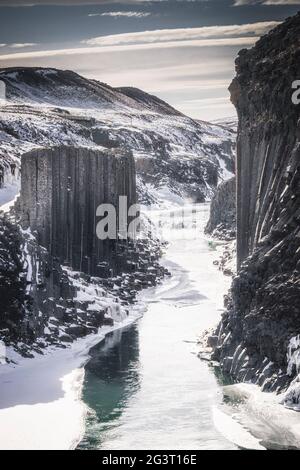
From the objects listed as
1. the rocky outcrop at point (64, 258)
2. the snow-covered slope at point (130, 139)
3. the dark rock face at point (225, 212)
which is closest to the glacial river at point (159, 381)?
the rocky outcrop at point (64, 258)

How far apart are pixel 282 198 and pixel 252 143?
9.02m

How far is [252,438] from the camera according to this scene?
3844 centimetres

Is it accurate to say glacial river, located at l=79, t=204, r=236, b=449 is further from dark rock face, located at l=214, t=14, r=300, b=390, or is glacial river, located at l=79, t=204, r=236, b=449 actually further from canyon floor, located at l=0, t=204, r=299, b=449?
dark rock face, located at l=214, t=14, r=300, b=390

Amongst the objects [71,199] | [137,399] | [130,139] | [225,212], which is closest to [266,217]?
[137,399]

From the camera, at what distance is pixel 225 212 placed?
114 m

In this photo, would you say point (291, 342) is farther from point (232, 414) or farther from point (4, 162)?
point (4, 162)

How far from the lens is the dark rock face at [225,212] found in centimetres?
11125

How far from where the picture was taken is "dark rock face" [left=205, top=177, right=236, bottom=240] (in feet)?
365

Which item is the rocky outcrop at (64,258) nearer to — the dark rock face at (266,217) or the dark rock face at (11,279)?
the dark rock face at (11,279)

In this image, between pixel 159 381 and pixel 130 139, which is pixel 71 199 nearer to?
pixel 159 381

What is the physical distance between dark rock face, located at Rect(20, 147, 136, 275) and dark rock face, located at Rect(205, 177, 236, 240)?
105 feet

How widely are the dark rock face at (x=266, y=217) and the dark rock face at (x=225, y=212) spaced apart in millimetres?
50041

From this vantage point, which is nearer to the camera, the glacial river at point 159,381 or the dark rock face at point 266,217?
the glacial river at point 159,381
